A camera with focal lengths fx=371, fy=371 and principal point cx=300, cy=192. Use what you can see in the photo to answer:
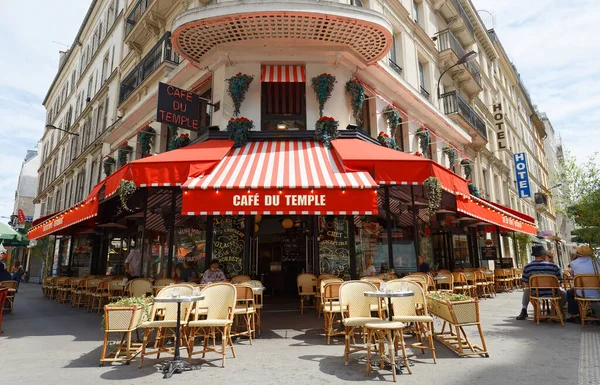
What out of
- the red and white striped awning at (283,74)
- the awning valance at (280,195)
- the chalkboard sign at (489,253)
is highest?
the red and white striped awning at (283,74)

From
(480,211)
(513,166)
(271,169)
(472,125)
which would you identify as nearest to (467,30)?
(472,125)

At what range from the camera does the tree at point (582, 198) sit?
753 centimetres

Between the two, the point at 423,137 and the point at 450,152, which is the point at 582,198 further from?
the point at 450,152

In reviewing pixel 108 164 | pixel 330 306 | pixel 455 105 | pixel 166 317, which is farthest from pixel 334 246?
pixel 108 164

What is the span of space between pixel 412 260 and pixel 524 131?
96.4 feet

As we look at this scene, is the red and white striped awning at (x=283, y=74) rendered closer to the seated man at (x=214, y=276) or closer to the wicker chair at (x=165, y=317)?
the seated man at (x=214, y=276)

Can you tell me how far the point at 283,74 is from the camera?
33.8 ft

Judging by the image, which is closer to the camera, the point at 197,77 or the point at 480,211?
the point at 480,211

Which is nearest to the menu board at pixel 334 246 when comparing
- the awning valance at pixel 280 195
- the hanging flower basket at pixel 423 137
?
the awning valance at pixel 280 195

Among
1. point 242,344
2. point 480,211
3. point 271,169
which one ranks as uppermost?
point 271,169

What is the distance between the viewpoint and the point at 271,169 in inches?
323

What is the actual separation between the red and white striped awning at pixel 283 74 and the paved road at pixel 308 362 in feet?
20.8

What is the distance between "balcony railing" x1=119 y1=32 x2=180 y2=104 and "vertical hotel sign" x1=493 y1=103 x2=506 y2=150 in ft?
65.4

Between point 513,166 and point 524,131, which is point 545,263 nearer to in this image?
point 513,166
